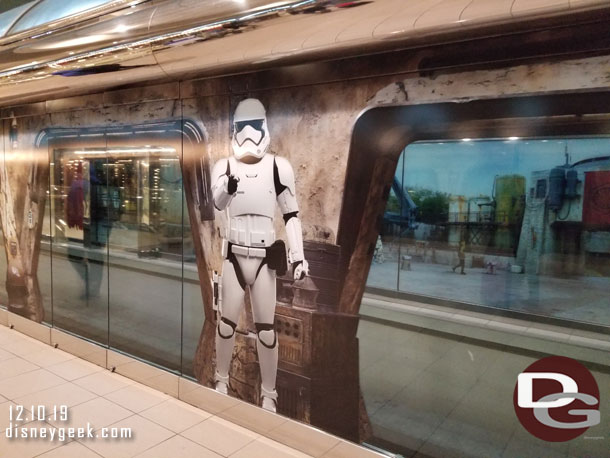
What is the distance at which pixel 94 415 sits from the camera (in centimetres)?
306

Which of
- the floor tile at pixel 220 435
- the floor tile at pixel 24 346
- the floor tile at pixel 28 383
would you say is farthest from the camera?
the floor tile at pixel 24 346

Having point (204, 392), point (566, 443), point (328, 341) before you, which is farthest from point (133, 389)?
point (566, 443)

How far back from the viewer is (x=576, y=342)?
2010mm

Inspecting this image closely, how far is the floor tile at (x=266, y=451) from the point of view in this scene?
104 inches

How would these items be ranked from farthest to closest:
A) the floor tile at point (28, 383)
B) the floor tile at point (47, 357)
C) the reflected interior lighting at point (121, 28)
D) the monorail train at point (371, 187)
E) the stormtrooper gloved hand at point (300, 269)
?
1. the floor tile at point (47, 357)
2. the floor tile at point (28, 383)
3. the stormtrooper gloved hand at point (300, 269)
4. the reflected interior lighting at point (121, 28)
5. the monorail train at point (371, 187)

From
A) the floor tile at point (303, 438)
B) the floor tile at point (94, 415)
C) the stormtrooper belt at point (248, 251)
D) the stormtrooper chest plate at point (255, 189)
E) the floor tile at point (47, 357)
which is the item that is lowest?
the floor tile at point (94, 415)

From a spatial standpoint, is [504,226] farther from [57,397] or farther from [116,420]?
[57,397]

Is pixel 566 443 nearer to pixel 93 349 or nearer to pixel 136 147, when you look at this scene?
pixel 136 147

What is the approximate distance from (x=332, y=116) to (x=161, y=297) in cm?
380

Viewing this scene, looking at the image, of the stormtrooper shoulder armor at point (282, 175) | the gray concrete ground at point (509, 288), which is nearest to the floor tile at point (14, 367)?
the stormtrooper shoulder armor at point (282, 175)

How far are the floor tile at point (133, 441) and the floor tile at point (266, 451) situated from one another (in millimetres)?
526

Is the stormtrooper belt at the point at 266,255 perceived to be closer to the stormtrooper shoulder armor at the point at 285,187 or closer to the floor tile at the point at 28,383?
the stormtrooper shoulder armor at the point at 285,187

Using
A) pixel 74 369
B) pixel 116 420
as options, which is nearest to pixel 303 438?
pixel 116 420

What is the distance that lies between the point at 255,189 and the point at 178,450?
167cm
